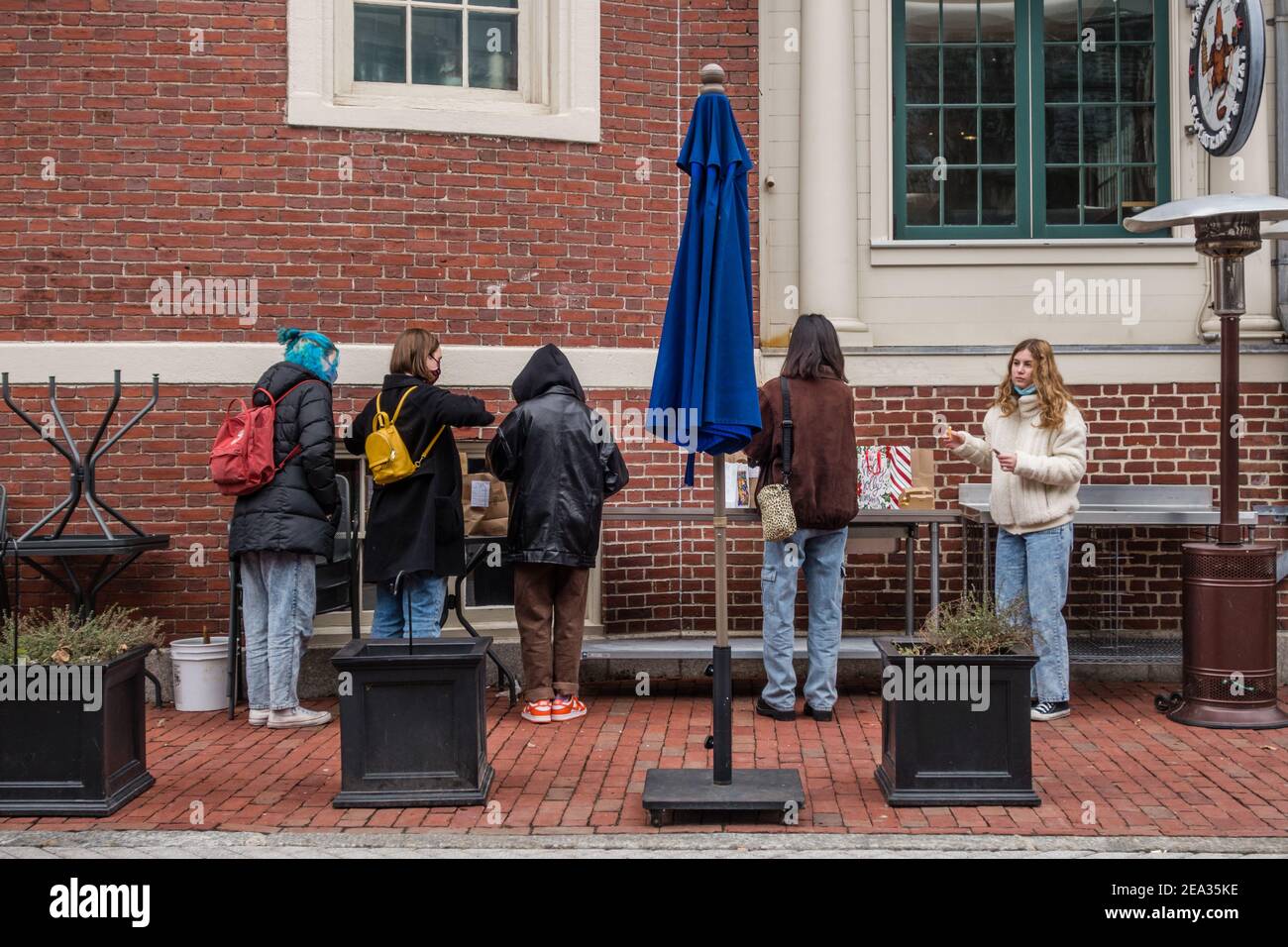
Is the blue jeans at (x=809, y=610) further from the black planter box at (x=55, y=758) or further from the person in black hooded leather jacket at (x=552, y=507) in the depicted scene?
the black planter box at (x=55, y=758)

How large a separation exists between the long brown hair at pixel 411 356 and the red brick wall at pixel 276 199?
1.10m

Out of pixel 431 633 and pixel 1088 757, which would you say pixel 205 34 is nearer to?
pixel 431 633

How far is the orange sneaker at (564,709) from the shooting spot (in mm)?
7355

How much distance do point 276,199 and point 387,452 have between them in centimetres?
218

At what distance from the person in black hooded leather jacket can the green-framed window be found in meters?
3.24

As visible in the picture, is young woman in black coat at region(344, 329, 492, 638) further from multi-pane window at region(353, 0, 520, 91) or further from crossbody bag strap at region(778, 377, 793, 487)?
multi-pane window at region(353, 0, 520, 91)

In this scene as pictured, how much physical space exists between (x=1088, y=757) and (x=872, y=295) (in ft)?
12.2

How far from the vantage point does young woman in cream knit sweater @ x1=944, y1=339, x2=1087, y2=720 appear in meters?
7.12

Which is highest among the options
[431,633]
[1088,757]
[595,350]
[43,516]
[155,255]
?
[155,255]

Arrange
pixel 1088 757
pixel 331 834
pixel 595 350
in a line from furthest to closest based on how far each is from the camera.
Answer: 1. pixel 595 350
2. pixel 1088 757
3. pixel 331 834

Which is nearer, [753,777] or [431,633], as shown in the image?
[753,777]

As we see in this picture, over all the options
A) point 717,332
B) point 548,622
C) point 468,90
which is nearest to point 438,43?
point 468,90

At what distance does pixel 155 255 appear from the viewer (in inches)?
319

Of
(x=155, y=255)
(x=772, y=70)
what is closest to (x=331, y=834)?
(x=155, y=255)
